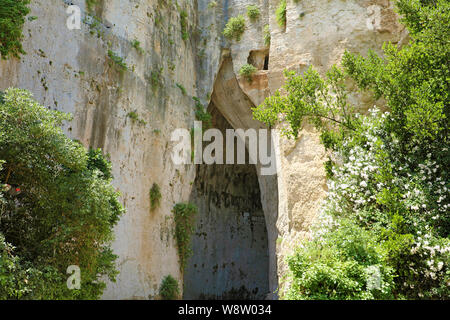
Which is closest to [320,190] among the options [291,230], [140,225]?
[291,230]

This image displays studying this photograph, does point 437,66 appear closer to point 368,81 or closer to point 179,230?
point 368,81

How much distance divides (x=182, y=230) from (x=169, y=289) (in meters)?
2.26

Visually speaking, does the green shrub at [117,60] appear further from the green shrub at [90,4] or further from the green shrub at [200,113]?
the green shrub at [200,113]

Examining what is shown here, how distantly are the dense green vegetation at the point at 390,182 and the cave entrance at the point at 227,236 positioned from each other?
10.8 m

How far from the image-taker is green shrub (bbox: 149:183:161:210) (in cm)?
1630

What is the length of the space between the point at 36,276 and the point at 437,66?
10289mm

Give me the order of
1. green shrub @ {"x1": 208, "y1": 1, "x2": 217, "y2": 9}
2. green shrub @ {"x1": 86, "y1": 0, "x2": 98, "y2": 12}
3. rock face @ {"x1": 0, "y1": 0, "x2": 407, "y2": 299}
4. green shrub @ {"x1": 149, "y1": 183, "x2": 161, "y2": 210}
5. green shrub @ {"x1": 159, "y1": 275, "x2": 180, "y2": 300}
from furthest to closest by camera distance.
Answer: green shrub @ {"x1": 208, "y1": 1, "x2": 217, "y2": 9} → green shrub @ {"x1": 149, "y1": 183, "x2": 161, "y2": 210} → green shrub @ {"x1": 159, "y1": 275, "x2": 180, "y2": 300} → green shrub @ {"x1": 86, "y1": 0, "x2": 98, "y2": 12} → rock face @ {"x1": 0, "y1": 0, "x2": 407, "y2": 299}

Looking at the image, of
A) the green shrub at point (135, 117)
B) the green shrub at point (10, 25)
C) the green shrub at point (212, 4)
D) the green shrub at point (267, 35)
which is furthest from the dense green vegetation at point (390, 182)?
the green shrub at point (212, 4)

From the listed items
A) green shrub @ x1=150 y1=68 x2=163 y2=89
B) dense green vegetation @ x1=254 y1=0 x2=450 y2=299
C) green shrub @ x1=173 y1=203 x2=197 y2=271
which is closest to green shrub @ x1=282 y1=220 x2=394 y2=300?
dense green vegetation @ x1=254 y1=0 x2=450 y2=299

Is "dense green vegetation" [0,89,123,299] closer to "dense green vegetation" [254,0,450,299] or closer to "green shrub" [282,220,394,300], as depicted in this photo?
"green shrub" [282,220,394,300]

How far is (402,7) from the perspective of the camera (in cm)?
1233

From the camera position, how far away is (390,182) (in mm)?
11203

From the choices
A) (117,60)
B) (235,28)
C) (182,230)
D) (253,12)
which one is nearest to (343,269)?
(182,230)

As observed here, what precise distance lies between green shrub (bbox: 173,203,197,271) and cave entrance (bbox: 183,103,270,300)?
5260mm
